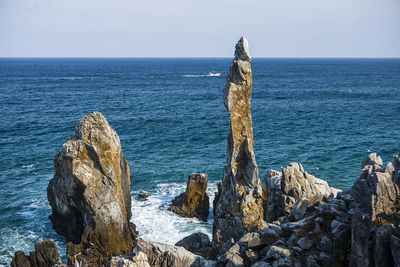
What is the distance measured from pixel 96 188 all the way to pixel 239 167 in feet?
41.6

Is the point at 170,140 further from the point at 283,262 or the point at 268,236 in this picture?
the point at 283,262

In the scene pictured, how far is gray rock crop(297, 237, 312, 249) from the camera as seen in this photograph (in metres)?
16.9

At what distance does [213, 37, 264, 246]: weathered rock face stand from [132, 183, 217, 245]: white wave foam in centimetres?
546

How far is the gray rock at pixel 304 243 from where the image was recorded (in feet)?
55.5

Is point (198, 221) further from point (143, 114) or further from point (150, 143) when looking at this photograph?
point (143, 114)

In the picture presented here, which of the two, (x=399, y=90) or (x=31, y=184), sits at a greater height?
(x=399, y=90)

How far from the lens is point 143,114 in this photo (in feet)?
275

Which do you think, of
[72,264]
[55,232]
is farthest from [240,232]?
[55,232]

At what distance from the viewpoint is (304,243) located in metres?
17.0

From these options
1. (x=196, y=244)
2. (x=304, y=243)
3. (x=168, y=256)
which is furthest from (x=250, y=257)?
(x=196, y=244)

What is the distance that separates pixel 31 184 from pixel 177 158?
20.6m

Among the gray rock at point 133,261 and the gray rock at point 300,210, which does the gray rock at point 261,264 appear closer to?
the gray rock at point 300,210

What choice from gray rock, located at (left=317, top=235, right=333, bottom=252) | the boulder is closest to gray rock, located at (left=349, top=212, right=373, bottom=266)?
gray rock, located at (left=317, top=235, right=333, bottom=252)

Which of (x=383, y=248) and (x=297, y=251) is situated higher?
(x=383, y=248)
